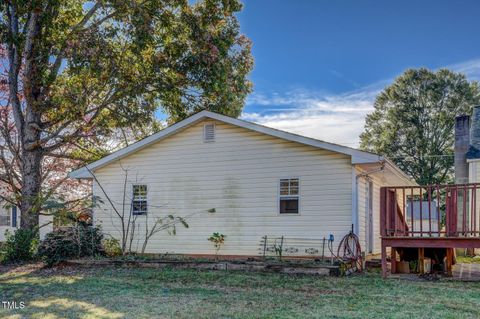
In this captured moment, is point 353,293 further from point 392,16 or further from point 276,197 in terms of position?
point 392,16

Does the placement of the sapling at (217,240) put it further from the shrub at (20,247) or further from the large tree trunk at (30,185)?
the large tree trunk at (30,185)

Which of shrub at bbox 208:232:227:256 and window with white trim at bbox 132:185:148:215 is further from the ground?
window with white trim at bbox 132:185:148:215

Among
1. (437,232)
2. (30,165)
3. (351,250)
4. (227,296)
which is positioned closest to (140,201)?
(30,165)

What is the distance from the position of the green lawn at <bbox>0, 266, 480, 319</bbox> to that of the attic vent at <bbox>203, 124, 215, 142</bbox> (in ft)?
13.6

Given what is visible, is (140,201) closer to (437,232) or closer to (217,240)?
(217,240)

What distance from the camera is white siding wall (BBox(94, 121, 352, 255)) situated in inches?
472

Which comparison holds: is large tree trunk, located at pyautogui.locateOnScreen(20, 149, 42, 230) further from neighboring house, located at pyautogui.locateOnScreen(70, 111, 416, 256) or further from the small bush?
the small bush

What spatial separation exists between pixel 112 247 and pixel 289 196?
17.4ft

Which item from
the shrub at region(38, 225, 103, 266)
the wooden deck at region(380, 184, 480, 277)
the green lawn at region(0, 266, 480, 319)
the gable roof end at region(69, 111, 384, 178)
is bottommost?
the green lawn at region(0, 266, 480, 319)

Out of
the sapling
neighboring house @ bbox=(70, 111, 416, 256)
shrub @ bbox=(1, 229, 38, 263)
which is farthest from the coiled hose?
shrub @ bbox=(1, 229, 38, 263)

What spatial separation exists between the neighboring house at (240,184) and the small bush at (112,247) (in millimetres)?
588

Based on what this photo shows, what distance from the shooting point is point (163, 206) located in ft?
45.6

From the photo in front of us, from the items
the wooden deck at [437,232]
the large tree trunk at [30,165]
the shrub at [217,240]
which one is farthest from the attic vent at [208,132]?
the large tree trunk at [30,165]

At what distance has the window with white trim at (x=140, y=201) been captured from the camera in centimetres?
1417
